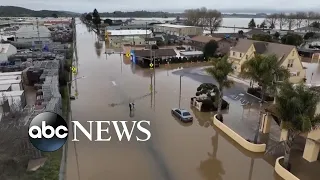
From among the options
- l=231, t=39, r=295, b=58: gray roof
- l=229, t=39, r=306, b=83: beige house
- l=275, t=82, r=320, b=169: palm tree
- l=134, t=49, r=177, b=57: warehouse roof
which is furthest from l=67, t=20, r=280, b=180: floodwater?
l=134, t=49, r=177, b=57: warehouse roof

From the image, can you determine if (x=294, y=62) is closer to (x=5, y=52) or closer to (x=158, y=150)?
(x=158, y=150)

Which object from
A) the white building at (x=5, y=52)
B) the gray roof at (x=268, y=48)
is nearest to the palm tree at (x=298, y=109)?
the gray roof at (x=268, y=48)

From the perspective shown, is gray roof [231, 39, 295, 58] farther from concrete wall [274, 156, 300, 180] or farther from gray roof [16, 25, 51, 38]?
gray roof [16, 25, 51, 38]

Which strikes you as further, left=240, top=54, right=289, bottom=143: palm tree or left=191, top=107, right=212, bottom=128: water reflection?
left=191, top=107, right=212, bottom=128: water reflection

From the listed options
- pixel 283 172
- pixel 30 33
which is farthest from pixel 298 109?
pixel 30 33

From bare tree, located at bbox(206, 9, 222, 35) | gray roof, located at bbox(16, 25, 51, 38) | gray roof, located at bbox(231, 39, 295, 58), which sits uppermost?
bare tree, located at bbox(206, 9, 222, 35)

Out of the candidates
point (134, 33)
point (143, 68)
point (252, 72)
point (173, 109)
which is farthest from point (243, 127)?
point (134, 33)
